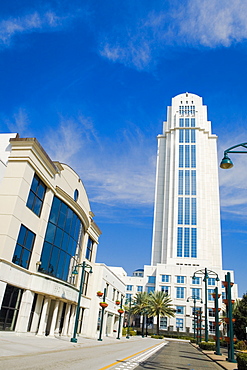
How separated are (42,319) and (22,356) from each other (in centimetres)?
1360

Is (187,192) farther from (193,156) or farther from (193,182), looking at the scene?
(193,156)

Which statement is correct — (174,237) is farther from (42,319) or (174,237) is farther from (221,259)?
(42,319)

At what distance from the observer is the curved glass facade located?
1018 inches

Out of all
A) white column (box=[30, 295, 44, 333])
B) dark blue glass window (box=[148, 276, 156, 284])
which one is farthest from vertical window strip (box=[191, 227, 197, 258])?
white column (box=[30, 295, 44, 333])

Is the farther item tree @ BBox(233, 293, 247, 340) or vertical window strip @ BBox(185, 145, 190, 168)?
vertical window strip @ BBox(185, 145, 190, 168)

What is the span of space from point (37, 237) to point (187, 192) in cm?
8994

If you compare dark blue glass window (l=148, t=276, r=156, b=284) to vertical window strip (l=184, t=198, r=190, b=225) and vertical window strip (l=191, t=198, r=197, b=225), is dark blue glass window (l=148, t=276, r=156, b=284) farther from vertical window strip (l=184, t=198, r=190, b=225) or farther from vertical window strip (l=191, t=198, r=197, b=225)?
vertical window strip (l=191, t=198, r=197, b=225)

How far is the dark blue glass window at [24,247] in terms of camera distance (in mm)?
21531

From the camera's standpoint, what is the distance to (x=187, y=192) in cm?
10969

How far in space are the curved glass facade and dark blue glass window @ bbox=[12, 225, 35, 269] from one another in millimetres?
1944

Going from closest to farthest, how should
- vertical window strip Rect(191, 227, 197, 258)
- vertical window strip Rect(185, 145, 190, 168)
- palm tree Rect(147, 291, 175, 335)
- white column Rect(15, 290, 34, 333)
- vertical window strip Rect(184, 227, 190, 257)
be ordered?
white column Rect(15, 290, 34, 333)
palm tree Rect(147, 291, 175, 335)
vertical window strip Rect(191, 227, 197, 258)
vertical window strip Rect(184, 227, 190, 257)
vertical window strip Rect(185, 145, 190, 168)

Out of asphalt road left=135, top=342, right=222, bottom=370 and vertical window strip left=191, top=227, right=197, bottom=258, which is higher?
vertical window strip left=191, top=227, right=197, bottom=258

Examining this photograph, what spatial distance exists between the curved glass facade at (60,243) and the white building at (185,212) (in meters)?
63.2

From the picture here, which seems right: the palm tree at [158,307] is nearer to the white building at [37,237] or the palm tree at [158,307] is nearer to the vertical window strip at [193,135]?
the white building at [37,237]
